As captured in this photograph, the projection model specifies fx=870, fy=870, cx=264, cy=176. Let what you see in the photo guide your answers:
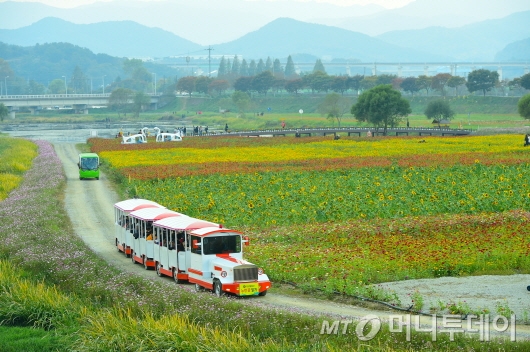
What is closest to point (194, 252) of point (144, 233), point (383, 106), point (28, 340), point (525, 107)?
point (144, 233)

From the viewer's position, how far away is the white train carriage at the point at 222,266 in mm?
27047

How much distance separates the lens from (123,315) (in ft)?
81.7

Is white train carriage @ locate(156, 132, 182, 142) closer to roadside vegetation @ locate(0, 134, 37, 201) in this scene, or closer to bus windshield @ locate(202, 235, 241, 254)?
roadside vegetation @ locate(0, 134, 37, 201)

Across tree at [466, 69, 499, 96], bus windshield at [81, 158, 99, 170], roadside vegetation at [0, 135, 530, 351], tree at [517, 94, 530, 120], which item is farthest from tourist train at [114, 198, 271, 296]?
tree at [466, 69, 499, 96]

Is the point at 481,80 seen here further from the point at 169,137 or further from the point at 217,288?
the point at 217,288

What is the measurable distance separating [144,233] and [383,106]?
9706 centimetres

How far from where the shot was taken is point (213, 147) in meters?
Answer: 93.1

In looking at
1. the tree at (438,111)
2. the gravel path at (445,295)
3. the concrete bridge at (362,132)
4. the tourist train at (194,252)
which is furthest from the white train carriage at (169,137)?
the tourist train at (194,252)

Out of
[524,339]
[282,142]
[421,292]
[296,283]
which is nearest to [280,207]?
[296,283]

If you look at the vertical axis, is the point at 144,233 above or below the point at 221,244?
below

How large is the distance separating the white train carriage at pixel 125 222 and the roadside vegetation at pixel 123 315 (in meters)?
1.83

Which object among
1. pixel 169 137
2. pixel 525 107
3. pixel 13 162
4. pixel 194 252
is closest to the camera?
pixel 194 252

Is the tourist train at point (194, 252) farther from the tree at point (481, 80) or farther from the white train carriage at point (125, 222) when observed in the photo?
the tree at point (481, 80)

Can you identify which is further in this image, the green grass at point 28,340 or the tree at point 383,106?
the tree at point 383,106
